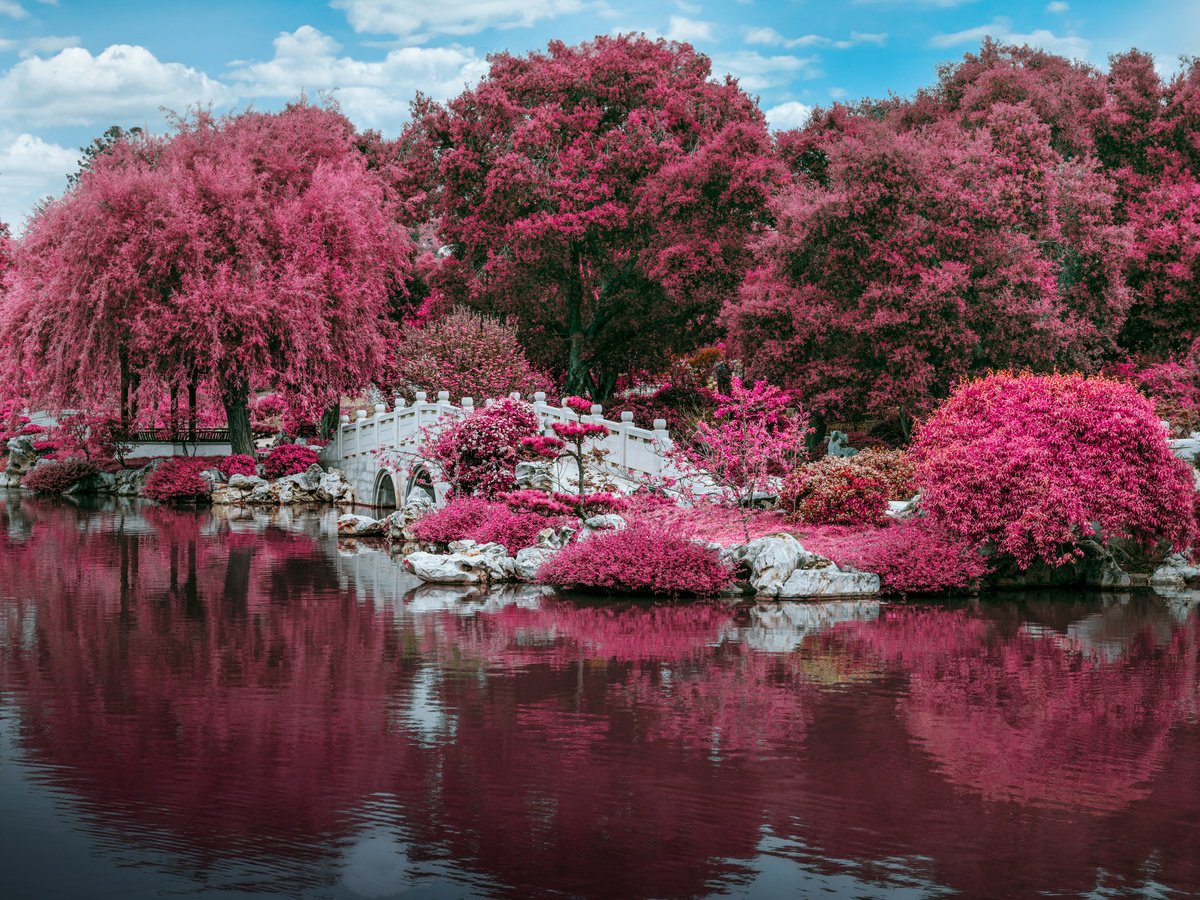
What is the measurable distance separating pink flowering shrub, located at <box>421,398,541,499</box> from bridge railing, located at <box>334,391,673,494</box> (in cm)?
64

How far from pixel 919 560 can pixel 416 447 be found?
550 inches

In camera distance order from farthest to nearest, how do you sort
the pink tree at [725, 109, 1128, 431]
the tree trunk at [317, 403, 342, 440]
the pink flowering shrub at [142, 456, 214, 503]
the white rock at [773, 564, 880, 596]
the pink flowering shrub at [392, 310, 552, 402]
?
the tree trunk at [317, 403, 342, 440] < the pink flowering shrub at [142, 456, 214, 503] < the pink flowering shrub at [392, 310, 552, 402] < the pink tree at [725, 109, 1128, 431] < the white rock at [773, 564, 880, 596]

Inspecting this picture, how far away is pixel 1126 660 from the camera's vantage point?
11945 mm

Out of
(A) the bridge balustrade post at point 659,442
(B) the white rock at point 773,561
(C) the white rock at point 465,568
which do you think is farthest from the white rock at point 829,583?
(A) the bridge balustrade post at point 659,442

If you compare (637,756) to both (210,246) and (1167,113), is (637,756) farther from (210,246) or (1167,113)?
(1167,113)

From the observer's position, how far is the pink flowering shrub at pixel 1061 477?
15.5 metres

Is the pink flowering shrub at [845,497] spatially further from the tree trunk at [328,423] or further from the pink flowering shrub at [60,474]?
the pink flowering shrub at [60,474]

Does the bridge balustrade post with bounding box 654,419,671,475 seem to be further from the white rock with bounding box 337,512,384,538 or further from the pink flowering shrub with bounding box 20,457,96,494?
the pink flowering shrub with bounding box 20,457,96,494

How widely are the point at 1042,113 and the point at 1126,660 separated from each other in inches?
757

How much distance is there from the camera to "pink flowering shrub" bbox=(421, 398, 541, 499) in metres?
22.2

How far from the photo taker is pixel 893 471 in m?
19.1

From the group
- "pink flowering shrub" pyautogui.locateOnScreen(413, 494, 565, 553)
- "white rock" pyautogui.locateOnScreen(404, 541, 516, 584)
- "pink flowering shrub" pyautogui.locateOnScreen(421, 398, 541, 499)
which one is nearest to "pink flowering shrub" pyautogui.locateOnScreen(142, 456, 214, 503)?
"pink flowering shrub" pyautogui.locateOnScreen(421, 398, 541, 499)

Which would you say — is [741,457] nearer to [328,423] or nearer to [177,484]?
[177,484]

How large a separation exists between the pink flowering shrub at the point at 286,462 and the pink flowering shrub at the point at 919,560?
20386 mm
